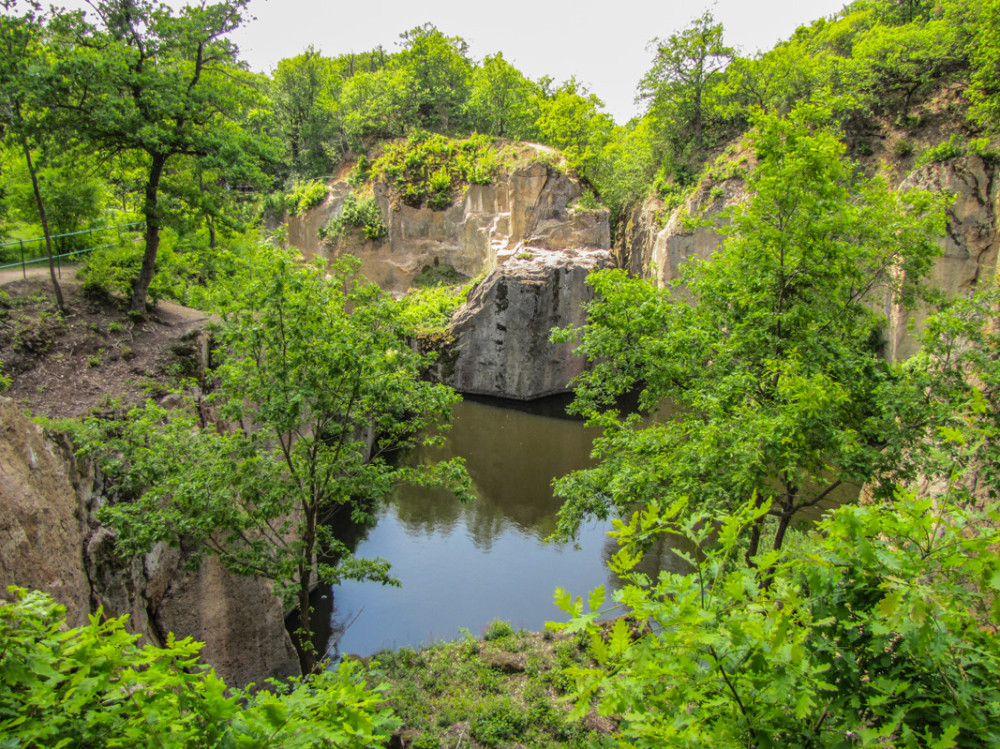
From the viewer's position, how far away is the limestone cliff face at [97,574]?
5977 mm

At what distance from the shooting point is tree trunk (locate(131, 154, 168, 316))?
11.7 metres

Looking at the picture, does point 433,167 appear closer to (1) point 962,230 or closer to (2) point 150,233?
(2) point 150,233

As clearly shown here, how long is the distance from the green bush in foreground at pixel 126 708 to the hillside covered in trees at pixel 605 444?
2cm

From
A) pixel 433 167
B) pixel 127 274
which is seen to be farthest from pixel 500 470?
pixel 433 167

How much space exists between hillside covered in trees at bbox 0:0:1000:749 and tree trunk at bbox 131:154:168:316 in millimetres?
68

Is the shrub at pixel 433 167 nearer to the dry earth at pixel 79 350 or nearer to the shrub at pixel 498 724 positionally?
the dry earth at pixel 79 350

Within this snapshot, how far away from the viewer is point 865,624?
2.27m

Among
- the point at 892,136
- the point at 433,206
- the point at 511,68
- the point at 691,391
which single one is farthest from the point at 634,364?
the point at 511,68

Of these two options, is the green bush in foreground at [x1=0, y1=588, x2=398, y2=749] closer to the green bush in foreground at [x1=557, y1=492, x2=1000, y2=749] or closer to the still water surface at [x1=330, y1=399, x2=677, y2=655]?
the green bush in foreground at [x1=557, y1=492, x2=1000, y2=749]

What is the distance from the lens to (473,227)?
30.8m

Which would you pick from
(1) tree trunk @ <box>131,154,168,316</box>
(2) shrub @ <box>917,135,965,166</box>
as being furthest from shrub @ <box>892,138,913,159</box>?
(1) tree trunk @ <box>131,154,168,316</box>

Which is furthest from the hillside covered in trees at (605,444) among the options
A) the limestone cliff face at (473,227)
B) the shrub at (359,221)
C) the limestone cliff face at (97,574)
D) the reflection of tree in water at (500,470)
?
the shrub at (359,221)

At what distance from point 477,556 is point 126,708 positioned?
41.0 feet

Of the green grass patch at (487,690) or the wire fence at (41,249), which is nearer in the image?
the green grass patch at (487,690)
